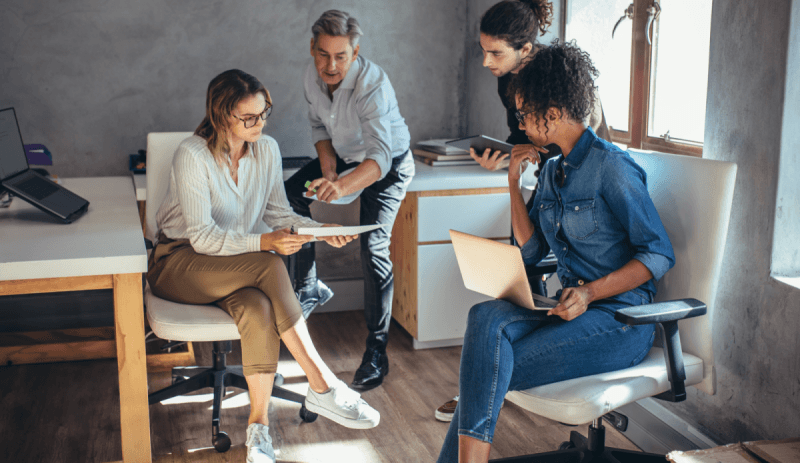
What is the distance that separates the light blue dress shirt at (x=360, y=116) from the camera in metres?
2.64

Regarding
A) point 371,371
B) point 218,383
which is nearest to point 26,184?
point 218,383

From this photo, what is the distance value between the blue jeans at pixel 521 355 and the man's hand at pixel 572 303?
0.11 ft

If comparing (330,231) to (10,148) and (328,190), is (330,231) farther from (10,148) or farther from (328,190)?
(10,148)

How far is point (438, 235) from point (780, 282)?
1448mm

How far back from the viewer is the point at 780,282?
1766mm

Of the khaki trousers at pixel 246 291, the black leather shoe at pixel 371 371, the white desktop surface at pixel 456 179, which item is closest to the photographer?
the khaki trousers at pixel 246 291

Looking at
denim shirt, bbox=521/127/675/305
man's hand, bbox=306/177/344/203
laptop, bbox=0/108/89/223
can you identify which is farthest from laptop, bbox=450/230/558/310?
laptop, bbox=0/108/89/223

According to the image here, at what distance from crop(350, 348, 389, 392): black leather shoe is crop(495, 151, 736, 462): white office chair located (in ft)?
3.24

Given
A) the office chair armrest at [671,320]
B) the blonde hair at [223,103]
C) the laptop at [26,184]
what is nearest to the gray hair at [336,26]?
the blonde hair at [223,103]

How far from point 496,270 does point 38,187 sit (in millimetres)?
1620

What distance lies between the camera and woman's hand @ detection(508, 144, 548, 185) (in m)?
1.97

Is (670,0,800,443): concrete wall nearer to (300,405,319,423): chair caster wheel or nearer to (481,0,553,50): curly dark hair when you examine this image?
(481,0,553,50): curly dark hair

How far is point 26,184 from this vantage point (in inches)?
93.0

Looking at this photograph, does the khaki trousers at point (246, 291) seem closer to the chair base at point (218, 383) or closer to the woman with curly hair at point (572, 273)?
the chair base at point (218, 383)
